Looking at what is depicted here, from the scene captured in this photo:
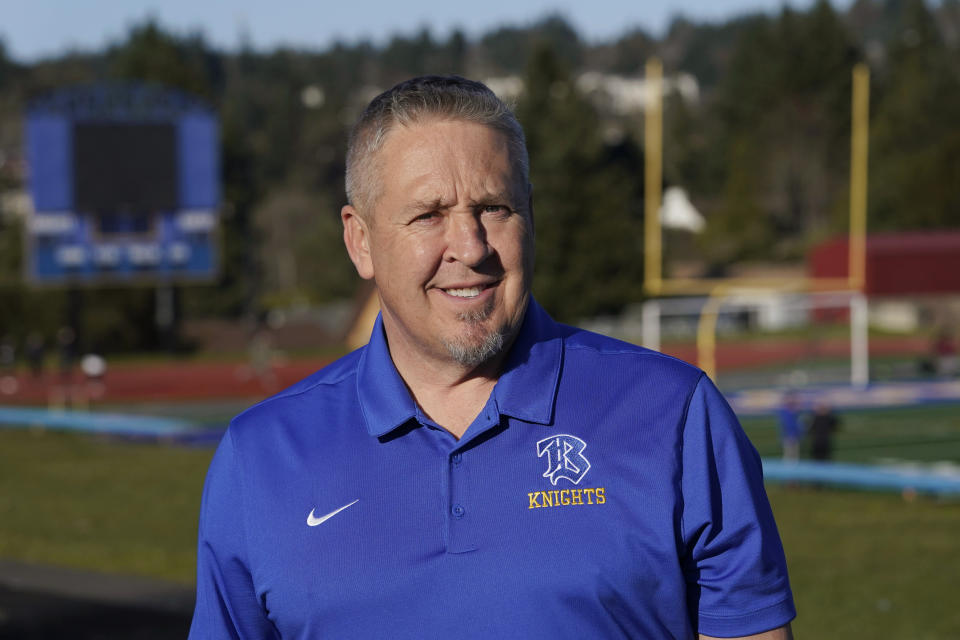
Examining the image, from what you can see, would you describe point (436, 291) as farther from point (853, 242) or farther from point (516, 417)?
point (853, 242)

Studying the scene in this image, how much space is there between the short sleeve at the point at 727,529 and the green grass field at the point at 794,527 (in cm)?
673

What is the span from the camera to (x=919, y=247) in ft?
105

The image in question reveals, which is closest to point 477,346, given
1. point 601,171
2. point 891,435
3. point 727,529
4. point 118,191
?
point 727,529

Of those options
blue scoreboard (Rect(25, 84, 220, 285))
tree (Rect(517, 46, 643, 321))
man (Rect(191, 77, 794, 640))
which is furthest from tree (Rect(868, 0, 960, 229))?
man (Rect(191, 77, 794, 640))

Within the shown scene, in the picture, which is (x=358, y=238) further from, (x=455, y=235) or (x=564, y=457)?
(x=564, y=457)

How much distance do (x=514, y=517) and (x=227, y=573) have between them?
0.50 metres

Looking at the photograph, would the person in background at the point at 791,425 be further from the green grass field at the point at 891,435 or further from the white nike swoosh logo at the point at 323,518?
the white nike swoosh logo at the point at 323,518

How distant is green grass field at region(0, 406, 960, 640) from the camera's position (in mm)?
9219

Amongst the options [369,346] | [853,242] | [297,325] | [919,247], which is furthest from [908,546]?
[297,325]

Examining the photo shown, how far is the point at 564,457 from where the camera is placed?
2008mm

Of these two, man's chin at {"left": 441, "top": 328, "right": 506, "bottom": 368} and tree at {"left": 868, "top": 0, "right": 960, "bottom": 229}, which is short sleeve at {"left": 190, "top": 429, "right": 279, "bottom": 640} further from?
tree at {"left": 868, "top": 0, "right": 960, "bottom": 229}

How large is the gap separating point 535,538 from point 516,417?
20cm

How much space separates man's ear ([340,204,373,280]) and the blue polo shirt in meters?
0.24

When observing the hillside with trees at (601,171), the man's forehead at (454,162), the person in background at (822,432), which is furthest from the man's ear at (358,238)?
the hillside with trees at (601,171)
